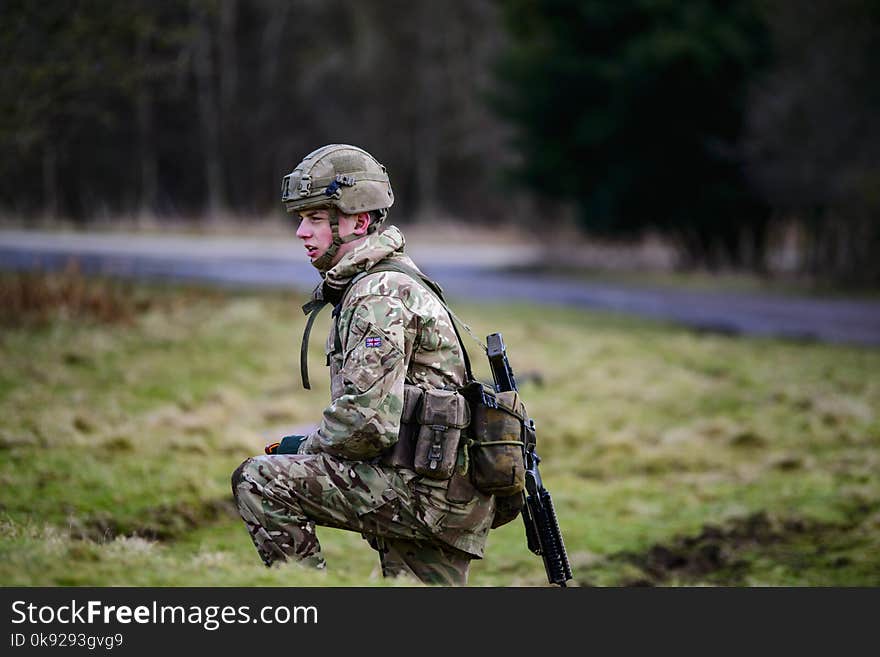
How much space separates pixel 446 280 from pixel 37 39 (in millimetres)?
10192

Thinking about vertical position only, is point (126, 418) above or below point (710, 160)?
below

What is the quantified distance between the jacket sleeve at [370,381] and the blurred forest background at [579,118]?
881 cm

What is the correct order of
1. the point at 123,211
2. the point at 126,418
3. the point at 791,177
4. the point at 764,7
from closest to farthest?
1. the point at 126,418
2. the point at 791,177
3. the point at 764,7
4. the point at 123,211

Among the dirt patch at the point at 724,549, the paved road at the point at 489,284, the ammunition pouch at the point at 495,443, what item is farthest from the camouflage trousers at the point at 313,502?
the paved road at the point at 489,284

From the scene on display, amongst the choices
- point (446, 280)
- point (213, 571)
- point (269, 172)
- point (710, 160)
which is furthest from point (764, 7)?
point (213, 571)

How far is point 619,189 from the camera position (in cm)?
2484

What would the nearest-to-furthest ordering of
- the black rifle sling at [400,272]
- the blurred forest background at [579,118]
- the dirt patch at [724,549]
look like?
1. the black rifle sling at [400,272]
2. the dirt patch at [724,549]
3. the blurred forest background at [579,118]

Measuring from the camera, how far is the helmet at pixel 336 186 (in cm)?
Result: 487

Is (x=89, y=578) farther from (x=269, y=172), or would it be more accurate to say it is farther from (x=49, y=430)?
(x=269, y=172)

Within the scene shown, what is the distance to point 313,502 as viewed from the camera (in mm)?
4781

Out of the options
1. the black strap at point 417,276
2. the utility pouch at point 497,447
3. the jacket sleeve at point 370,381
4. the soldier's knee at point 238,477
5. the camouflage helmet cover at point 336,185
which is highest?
the camouflage helmet cover at point 336,185

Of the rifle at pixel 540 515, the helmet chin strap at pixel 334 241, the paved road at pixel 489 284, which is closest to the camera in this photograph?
the helmet chin strap at pixel 334 241

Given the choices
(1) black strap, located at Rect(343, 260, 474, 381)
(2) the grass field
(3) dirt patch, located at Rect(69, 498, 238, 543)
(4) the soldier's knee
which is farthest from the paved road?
(4) the soldier's knee

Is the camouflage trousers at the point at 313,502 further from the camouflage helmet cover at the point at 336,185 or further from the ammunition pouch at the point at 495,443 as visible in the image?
the camouflage helmet cover at the point at 336,185
